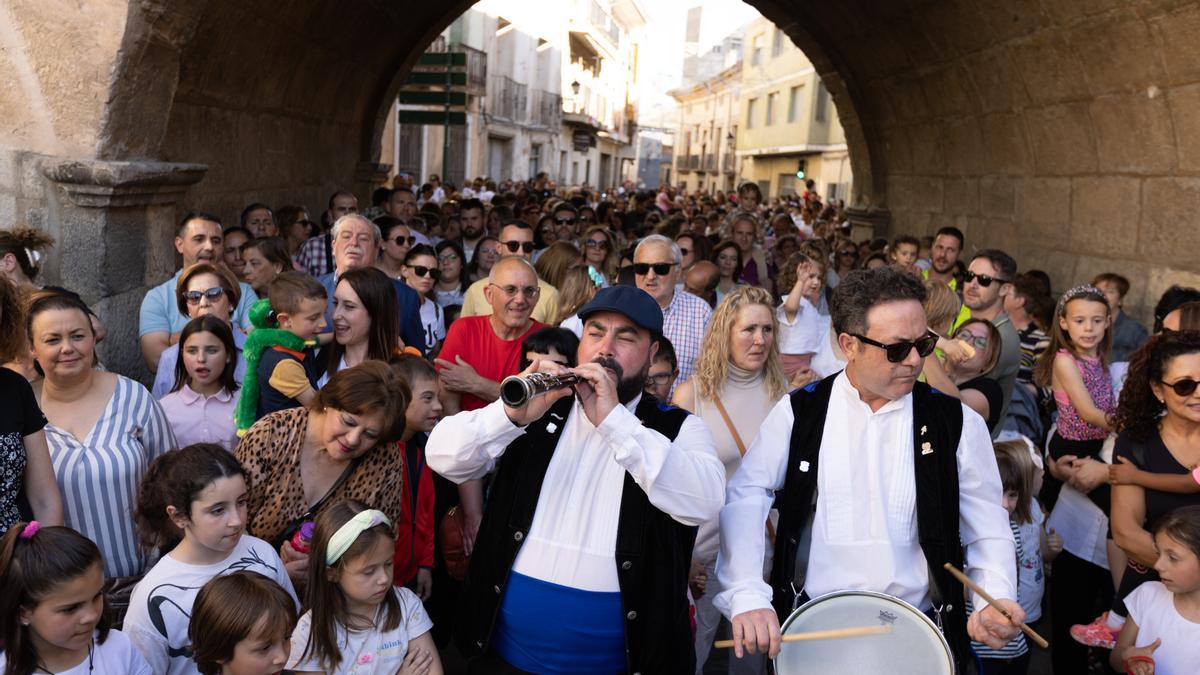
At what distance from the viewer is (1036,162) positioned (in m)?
9.20

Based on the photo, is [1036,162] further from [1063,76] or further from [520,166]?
[520,166]

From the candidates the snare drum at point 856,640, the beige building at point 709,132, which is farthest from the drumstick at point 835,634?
the beige building at point 709,132

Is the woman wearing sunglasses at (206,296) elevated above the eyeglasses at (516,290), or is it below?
below

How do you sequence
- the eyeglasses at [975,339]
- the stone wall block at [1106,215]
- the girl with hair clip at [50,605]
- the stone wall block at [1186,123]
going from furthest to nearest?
the stone wall block at [1106,215] → the stone wall block at [1186,123] → the eyeglasses at [975,339] → the girl with hair clip at [50,605]

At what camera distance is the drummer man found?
261 centimetres

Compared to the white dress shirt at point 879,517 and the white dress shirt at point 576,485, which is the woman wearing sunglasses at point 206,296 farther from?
the white dress shirt at point 879,517

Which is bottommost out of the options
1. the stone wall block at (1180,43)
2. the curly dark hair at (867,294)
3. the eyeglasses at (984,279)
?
the eyeglasses at (984,279)

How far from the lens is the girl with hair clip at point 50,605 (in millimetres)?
2424

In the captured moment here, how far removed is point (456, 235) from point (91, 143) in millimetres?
4172

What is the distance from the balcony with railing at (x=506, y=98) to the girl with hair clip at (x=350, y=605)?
32894 mm

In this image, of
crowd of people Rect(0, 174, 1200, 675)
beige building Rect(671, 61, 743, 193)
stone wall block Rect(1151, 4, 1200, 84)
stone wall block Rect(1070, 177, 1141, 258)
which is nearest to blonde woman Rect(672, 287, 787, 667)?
crowd of people Rect(0, 174, 1200, 675)

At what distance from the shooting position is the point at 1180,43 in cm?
659

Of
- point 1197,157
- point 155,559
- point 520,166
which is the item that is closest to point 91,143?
point 155,559

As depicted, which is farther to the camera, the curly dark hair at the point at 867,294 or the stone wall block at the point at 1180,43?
the stone wall block at the point at 1180,43
